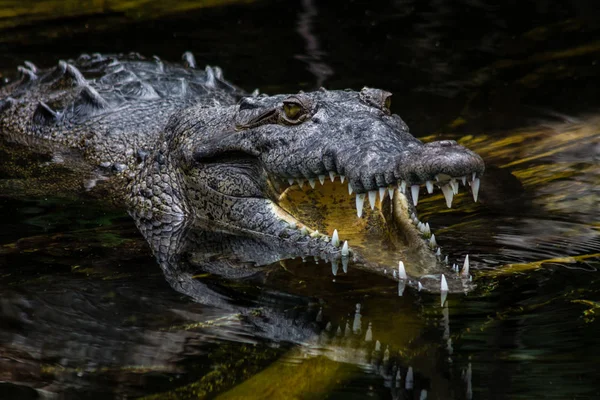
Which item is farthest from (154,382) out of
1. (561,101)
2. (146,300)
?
(561,101)

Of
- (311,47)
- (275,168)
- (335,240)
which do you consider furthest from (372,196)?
(311,47)

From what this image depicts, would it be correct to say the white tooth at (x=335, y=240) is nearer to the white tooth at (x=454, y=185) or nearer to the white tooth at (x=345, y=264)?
the white tooth at (x=345, y=264)

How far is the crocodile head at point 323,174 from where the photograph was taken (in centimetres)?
426

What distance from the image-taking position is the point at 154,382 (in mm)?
3299

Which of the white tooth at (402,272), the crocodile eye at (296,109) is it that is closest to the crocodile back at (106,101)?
the crocodile eye at (296,109)

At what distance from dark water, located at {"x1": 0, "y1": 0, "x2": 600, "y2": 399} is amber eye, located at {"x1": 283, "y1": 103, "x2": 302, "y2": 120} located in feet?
3.07

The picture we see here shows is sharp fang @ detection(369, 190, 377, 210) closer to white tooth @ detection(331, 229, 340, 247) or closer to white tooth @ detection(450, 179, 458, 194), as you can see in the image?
white tooth @ detection(331, 229, 340, 247)

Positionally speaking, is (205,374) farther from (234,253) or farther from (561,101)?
(561,101)

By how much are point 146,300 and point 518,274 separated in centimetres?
183

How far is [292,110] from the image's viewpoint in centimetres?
507

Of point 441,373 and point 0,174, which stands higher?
point 0,174

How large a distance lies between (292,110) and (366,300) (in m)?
1.44

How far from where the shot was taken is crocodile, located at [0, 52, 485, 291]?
4.35 meters

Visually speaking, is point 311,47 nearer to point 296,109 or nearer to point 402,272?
point 296,109
